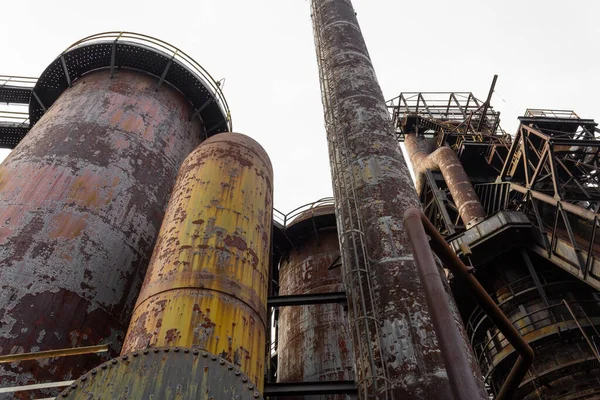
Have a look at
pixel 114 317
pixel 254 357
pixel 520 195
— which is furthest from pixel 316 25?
pixel 254 357

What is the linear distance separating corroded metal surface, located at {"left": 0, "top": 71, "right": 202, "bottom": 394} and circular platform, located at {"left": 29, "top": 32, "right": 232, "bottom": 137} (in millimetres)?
1339

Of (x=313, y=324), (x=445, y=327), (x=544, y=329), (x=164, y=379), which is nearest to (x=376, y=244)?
(x=445, y=327)

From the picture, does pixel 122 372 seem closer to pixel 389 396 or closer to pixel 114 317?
pixel 389 396

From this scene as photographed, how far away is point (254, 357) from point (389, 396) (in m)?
1.76

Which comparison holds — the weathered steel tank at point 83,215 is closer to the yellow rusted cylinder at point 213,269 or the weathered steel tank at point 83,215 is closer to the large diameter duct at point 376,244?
the yellow rusted cylinder at point 213,269

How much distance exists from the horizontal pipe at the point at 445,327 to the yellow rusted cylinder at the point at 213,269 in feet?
7.84

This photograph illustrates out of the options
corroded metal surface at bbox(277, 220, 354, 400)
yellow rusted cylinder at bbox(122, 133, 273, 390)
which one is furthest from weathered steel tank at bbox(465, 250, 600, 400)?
yellow rusted cylinder at bbox(122, 133, 273, 390)

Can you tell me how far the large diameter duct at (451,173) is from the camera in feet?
57.2

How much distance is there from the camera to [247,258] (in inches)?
242

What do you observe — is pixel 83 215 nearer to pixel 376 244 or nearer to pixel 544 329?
pixel 376 244

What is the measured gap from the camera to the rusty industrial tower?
495 centimetres

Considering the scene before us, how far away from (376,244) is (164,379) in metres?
4.21

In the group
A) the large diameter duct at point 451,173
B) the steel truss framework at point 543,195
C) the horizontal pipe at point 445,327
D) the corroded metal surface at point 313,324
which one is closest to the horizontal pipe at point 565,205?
the steel truss framework at point 543,195

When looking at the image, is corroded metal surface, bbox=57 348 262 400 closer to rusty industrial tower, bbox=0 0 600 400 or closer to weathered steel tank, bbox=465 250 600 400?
rusty industrial tower, bbox=0 0 600 400
